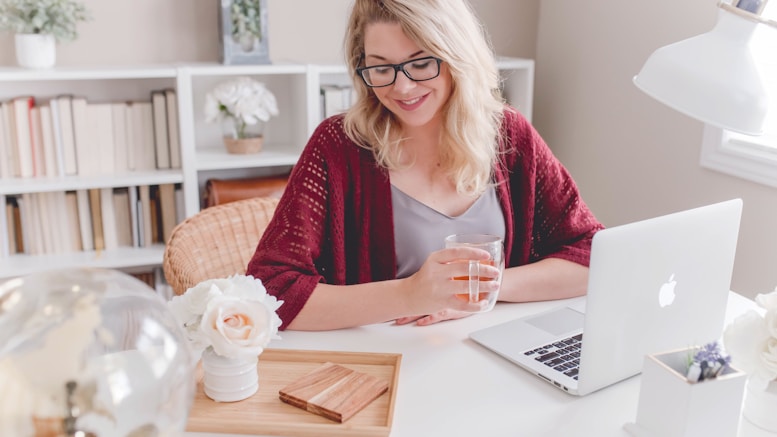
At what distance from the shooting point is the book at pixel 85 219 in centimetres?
277

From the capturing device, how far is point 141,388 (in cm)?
74

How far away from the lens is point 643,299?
3.71 feet

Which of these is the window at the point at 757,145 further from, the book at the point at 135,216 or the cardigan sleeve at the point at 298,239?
the book at the point at 135,216

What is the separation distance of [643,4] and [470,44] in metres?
1.28

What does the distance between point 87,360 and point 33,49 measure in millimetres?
2220

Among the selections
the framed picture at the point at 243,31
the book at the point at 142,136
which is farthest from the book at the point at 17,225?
the framed picture at the point at 243,31

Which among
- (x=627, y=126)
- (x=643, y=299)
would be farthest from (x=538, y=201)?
(x=627, y=126)

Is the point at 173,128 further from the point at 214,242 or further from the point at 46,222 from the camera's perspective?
the point at 214,242

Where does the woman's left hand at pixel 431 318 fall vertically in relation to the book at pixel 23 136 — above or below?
below

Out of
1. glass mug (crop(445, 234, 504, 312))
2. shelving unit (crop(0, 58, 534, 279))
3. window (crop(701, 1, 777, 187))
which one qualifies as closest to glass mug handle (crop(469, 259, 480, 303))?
glass mug (crop(445, 234, 504, 312))

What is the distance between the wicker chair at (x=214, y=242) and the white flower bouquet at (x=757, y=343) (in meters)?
1.25

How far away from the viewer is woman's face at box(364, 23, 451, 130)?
1.60 metres

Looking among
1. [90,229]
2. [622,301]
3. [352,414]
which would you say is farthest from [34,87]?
[622,301]

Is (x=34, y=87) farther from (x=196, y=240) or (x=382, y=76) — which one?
(x=382, y=76)
